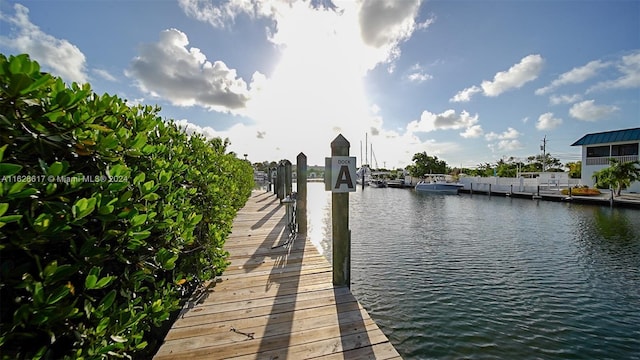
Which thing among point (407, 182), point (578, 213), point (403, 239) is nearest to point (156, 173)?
point (403, 239)

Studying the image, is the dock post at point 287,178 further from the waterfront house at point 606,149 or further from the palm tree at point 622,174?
the waterfront house at point 606,149

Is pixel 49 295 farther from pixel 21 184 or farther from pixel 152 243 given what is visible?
pixel 152 243

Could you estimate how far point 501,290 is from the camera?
5.35 meters

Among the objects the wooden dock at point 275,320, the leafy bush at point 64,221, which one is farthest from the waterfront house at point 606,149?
the leafy bush at point 64,221

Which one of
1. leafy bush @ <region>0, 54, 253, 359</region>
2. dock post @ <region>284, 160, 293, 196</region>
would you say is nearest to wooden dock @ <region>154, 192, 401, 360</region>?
leafy bush @ <region>0, 54, 253, 359</region>

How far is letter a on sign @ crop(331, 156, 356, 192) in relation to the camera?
2971 mm

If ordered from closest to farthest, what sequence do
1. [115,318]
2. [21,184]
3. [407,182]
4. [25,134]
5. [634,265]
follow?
1. [21,184]
2. [25,134]
3. [115,318]
4. [634,265]
5. [407,182]

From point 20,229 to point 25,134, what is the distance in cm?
36

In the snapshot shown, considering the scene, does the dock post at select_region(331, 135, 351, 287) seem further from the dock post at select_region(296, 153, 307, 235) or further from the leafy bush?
the dock post at select_region(296, 153, 307, 235)

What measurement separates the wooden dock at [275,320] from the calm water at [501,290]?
1.83 m

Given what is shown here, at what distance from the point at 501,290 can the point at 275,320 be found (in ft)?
17.1

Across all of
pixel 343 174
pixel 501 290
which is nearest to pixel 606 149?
pixel 501 290

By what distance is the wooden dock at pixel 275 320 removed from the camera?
1.88 m

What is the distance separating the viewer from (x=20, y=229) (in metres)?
0.94
